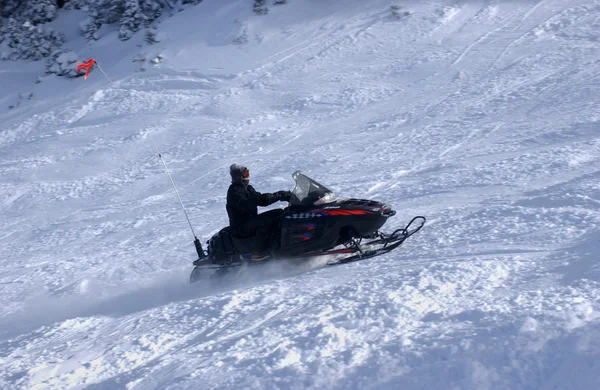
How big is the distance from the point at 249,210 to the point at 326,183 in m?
3.20

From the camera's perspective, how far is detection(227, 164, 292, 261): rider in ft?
25.5

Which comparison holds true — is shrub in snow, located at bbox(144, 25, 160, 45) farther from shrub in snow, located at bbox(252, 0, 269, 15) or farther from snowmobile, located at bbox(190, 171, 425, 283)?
snowmobile, located at bbox(190, 171, 425, 283)

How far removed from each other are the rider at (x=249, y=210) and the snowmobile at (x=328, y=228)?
8cm

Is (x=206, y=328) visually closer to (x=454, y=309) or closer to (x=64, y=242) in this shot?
(x=454, y=309)

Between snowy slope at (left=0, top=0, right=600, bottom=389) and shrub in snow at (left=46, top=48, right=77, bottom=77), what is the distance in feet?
1.42

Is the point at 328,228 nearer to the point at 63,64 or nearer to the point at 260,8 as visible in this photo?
the point at 260,8

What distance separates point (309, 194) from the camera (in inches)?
302

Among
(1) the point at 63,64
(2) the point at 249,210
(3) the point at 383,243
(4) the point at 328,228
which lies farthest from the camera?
(1) the point at 63,64

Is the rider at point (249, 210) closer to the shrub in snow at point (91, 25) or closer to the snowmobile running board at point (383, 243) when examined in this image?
the snowmobile running board at point (383, 243)

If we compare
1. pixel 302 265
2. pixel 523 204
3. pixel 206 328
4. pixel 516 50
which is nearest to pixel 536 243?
pixel 523 204

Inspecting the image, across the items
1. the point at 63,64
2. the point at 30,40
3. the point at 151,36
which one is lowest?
the point at 63,64

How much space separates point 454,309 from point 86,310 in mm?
5033

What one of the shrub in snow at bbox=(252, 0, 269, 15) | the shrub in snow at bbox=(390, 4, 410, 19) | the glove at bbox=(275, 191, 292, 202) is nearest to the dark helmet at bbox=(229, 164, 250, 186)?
the glove at bbox=(275, 191, 292, 202)

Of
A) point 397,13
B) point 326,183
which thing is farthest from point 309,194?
point 397,13
